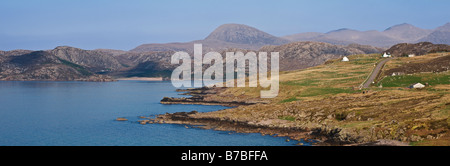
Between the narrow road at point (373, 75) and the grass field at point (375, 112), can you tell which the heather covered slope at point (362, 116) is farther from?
the narrow road at point (373, 75)

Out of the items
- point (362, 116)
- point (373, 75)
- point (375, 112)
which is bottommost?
point (362, 116)

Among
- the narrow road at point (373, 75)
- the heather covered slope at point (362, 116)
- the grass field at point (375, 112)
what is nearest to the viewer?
the grass field at point (375, 112)

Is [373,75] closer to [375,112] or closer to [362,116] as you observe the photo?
[375,112]

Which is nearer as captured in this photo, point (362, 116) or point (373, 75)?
point (362, 116)

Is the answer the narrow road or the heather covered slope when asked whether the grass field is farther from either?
the narrow road

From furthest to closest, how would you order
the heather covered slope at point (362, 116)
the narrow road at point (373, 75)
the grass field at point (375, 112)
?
the narrow road at point (373, 75)
the heather covered slope at point (362, 116)
the grass field at point (375, 112)

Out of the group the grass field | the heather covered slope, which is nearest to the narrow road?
the grass field

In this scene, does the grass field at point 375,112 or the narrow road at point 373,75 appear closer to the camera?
the grass field at point 375,112

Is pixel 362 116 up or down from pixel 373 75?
down

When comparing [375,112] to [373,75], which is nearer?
[375,112]

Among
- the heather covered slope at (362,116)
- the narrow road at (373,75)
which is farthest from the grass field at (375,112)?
the narrow road at (373,75)

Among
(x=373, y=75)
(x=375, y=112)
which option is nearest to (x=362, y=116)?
(x=375, y=112)
